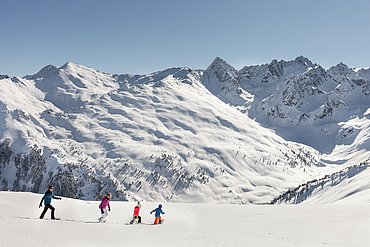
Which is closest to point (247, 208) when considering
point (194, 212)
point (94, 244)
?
point (194, 212)

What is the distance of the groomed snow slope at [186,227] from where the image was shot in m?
19.6

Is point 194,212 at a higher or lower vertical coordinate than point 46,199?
lower

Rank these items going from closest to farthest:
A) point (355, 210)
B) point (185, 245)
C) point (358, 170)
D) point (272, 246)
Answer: point (185, 245) < point (272, 246) < point (355, 210) < point (358, 170)

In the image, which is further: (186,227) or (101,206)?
(101,206)

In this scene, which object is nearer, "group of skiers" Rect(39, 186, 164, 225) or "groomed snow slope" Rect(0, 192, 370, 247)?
"groomed snow slope" Rect(0, 192, 370, 247)

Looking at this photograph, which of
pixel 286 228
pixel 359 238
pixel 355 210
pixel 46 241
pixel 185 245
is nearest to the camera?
pixel 46 241

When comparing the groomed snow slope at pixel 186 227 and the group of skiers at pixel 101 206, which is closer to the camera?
the groomed snow slope at pixel 186 227

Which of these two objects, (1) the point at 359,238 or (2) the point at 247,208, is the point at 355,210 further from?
(1) the point at 359,238

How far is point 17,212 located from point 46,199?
776 cm

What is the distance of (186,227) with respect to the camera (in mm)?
30656

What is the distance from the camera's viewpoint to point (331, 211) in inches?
1730

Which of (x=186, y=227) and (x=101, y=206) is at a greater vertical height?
(x=101, y=206)

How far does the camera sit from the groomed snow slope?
64.3 ft

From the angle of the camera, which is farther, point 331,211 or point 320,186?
point 320,186
